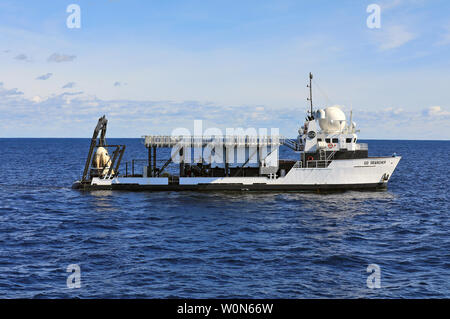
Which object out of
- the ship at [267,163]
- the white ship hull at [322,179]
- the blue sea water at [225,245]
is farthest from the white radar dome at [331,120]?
the blue sea water at [225,245]

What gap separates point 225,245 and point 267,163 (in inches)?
985

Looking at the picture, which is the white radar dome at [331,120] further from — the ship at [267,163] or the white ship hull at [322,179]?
the white ship hull at [322,179]

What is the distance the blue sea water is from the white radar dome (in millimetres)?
8664

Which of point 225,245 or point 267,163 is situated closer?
point 225,245

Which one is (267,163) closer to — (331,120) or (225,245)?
(331,120)

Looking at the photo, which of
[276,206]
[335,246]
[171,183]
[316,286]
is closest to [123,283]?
[316,286]

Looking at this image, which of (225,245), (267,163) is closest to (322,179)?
(267,163)

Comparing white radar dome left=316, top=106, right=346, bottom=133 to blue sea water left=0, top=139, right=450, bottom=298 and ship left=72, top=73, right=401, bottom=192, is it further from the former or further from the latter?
blue sea water left=0, top=139, right=450, bottom=298

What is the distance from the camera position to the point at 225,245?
28.7m

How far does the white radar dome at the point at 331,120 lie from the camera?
53.3 metres

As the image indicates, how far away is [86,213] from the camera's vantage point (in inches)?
1578

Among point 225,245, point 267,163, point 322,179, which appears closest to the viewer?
point 225,245

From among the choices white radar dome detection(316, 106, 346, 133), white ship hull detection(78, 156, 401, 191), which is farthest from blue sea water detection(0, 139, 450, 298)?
white radar dome detection(316, 106, 346, 133)

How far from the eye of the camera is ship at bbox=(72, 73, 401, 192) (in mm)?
50688
